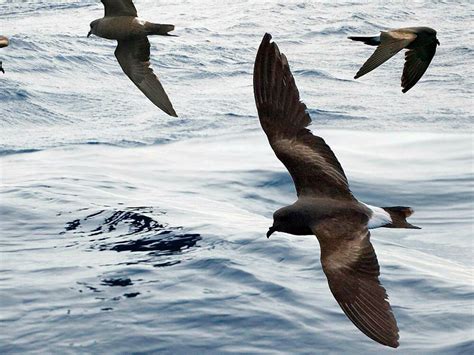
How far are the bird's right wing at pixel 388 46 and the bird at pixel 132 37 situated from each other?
1.97 metres

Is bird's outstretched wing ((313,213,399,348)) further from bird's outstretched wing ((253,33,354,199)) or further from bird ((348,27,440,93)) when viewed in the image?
bird ((348,27,440,93))

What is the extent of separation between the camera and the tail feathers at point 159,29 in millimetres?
9859

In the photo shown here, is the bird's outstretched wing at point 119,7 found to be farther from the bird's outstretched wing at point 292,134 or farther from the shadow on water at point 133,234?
the bird's outstretched wing at point 292,134

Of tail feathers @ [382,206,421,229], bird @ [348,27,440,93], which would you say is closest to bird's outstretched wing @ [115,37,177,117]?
bird @ [348,27,440,93]

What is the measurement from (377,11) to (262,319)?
64.6 ft

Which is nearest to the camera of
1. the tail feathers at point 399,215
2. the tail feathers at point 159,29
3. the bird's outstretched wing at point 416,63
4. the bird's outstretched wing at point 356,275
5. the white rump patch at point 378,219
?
the bird's outstretched wing at point 356,275

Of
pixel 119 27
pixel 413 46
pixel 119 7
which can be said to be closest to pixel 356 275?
pixel 413 46

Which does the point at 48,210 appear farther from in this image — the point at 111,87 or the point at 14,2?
the point at 14,2

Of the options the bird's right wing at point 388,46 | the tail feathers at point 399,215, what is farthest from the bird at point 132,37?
the tail feathers at point 399,215

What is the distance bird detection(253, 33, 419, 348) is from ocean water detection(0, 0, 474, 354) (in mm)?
1876

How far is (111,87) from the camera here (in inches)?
841

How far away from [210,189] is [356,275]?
762 cm

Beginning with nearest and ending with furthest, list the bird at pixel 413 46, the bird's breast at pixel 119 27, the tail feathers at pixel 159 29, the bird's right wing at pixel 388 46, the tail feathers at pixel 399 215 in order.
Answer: the tail feathers at pixel 399 215, the bird's right wing at pixel 388 46, the bird at pixel 413 46, the tail feathers at pixel 159 29, the bird's breast at pixel 119 27

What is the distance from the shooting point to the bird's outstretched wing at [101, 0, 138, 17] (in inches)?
408
